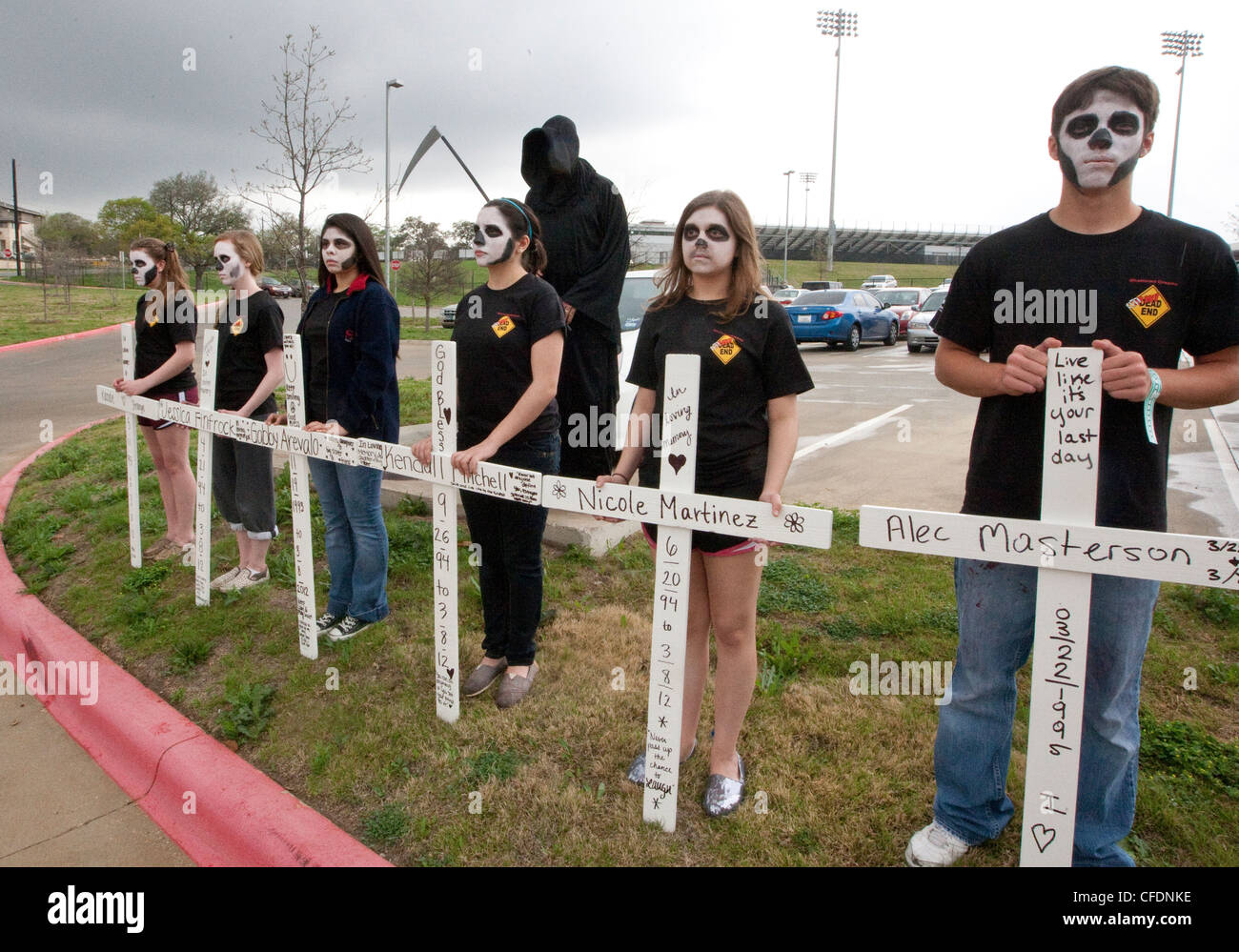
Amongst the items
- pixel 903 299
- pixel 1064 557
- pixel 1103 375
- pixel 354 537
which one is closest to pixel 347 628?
pixel 354 537

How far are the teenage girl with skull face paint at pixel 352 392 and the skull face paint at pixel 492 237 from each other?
2.35 ft

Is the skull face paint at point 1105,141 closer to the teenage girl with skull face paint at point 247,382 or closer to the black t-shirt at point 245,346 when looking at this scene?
the teenage girl with skull face paint at point 247,382

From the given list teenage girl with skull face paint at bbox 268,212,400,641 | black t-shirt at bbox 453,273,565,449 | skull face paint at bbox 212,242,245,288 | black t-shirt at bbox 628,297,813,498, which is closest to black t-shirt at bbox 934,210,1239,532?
black t-shirt at bbox 628,297,813,498

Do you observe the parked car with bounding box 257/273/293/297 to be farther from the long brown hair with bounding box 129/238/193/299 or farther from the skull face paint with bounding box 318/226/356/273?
the skull face paint with bounding box 318/226/356/273

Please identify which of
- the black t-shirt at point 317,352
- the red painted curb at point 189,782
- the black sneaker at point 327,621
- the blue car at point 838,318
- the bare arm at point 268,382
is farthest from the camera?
the blue car at point 838,318

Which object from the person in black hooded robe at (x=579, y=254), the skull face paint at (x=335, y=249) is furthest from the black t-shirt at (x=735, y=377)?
the skull face paint at (x=335, y=249)

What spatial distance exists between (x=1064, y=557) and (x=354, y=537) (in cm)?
312

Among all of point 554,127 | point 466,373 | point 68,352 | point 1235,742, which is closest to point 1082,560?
point 1235,742

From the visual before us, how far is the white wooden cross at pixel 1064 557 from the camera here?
186 centimetres

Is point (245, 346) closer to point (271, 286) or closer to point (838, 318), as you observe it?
point (271, 286)

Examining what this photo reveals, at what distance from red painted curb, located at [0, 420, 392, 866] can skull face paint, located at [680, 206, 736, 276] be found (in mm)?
2018

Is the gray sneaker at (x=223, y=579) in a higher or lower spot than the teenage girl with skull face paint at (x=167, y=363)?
lower
